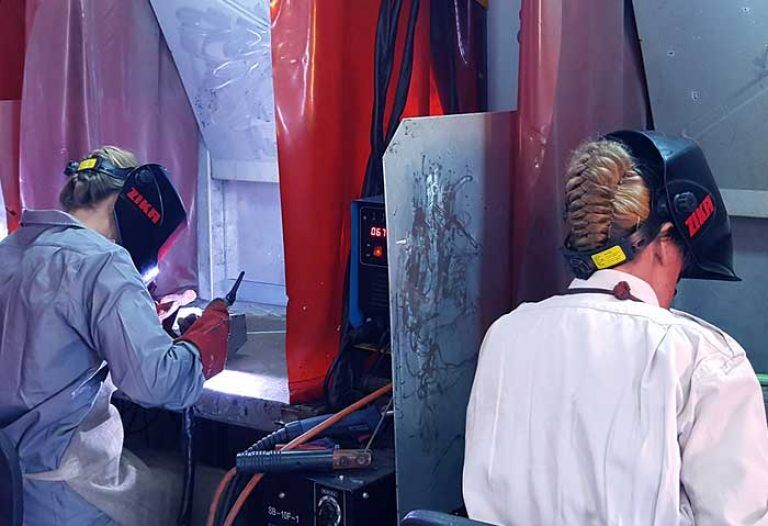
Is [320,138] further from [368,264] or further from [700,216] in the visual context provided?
[700,216]

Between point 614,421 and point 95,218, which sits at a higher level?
point 95,218

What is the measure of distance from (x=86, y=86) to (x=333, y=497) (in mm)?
1360

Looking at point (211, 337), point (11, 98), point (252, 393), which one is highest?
point (11, 98)

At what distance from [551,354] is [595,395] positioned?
0.08m

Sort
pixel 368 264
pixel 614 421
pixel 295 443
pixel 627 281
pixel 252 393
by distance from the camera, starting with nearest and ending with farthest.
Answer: pixel 614 421 → pixel 627 281 → pixel 295 443 → pixel 368 264 → pixel 252 393

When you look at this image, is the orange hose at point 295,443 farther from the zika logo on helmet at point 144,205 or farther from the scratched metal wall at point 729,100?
the scratched metal wall at point 729,100

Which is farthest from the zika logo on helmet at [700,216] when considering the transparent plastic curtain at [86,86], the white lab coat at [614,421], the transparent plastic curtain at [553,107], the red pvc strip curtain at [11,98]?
the red pvc strip curtain at [11,98]

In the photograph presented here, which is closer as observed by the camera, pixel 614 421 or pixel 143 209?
pixel 614 421

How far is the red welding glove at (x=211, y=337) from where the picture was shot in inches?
74.4

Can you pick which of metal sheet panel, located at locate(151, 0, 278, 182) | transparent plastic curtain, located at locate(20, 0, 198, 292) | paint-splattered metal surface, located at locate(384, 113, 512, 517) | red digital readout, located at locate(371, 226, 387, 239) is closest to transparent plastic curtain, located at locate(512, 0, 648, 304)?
paint-splattered metal surface, located at locate(384, 113, 512, 517)

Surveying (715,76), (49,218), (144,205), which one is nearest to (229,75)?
(144,205)

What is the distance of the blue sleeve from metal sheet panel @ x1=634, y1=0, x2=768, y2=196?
102 cm

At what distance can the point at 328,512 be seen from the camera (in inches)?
63.9

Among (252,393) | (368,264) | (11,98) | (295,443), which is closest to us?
(295,443)
